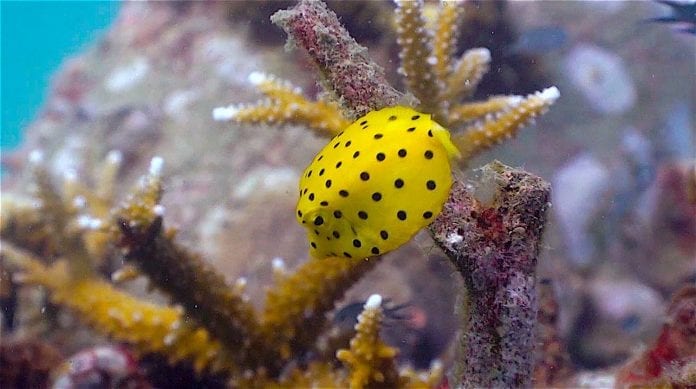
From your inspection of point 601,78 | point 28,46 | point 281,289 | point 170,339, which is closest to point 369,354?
point 281,289

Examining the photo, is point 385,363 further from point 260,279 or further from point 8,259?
point 8,259

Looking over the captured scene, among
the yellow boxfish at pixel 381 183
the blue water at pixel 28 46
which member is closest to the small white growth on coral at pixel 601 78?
the yellow boxfish at pixel 381 183

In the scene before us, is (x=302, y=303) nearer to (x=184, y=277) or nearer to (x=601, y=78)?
(x=184, y=277)

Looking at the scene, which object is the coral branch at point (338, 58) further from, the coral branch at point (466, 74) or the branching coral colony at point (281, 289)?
the coral branch at point (466, 74)

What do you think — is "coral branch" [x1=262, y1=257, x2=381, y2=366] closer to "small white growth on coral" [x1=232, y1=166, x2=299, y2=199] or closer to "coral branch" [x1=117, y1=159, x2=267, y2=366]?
"coral branch" [x1=117, y1=159, x2=267, y2=366]

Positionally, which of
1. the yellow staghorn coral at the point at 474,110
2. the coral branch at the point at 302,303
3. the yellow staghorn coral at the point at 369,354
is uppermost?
the yellow staghorn coral at the point at 474,110

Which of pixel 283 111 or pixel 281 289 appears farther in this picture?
pixel 281 289

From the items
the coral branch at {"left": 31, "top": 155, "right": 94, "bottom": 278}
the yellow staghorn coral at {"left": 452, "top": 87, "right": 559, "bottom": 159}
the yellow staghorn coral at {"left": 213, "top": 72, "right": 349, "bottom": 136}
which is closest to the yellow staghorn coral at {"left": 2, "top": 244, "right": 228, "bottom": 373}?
the coral branch at {"left": 31, "top": 155, "right": 94, "bottom": 278}
